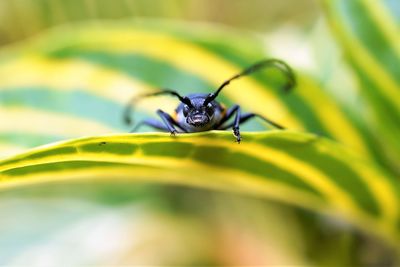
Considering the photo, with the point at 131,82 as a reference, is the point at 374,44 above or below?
below

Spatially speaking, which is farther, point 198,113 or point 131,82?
point 131,82

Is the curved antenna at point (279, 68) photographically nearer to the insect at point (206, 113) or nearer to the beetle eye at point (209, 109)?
the insect at point (206, 113)

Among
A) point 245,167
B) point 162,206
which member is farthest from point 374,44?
point 162,206

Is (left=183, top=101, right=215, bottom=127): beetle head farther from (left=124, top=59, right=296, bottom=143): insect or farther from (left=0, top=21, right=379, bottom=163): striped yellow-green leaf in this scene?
(left=0, top=21, right=379, bottom=163): striped yellow-green leaf

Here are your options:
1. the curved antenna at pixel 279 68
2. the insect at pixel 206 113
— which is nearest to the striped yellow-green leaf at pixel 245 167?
the insect at pixel 206 113

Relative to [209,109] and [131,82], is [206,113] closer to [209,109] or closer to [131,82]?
[209,109]

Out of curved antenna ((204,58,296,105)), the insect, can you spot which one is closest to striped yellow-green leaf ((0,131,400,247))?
the insect
